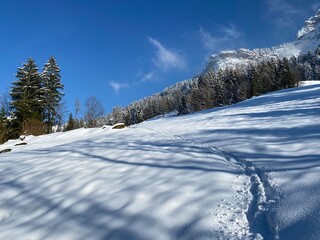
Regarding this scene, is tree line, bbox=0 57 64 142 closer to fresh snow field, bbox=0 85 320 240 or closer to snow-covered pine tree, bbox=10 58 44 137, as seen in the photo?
snow-covered pine tree, bbox=10 58 44 137

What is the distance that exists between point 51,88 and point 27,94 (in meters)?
4.99

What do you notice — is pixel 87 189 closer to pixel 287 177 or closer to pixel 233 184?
pixel 233 184

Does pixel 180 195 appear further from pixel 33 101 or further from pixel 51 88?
pixel 51 88

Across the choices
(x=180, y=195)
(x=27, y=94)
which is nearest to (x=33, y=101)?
(x=27, y=94)

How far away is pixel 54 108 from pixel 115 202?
34.4m

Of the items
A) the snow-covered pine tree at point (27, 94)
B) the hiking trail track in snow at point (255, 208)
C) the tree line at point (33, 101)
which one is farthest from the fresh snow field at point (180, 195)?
the snow-covered pine tree at point (27, 94)

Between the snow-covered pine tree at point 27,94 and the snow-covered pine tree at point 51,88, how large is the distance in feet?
4.01

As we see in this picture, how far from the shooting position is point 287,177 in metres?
4.48

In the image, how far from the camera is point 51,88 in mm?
37312

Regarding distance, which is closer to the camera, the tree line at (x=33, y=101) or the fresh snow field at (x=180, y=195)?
the fresh snow field at (x=180, y=195)

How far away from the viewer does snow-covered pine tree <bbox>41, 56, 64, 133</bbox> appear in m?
35.8

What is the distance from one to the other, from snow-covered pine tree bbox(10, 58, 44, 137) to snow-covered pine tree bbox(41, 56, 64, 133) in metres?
1.22

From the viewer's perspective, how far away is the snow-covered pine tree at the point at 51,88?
35750 millimetres

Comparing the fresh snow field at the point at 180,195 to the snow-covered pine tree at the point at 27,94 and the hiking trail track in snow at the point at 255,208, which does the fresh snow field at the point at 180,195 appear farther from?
the snow-covered pine tree at the point at 27,94
